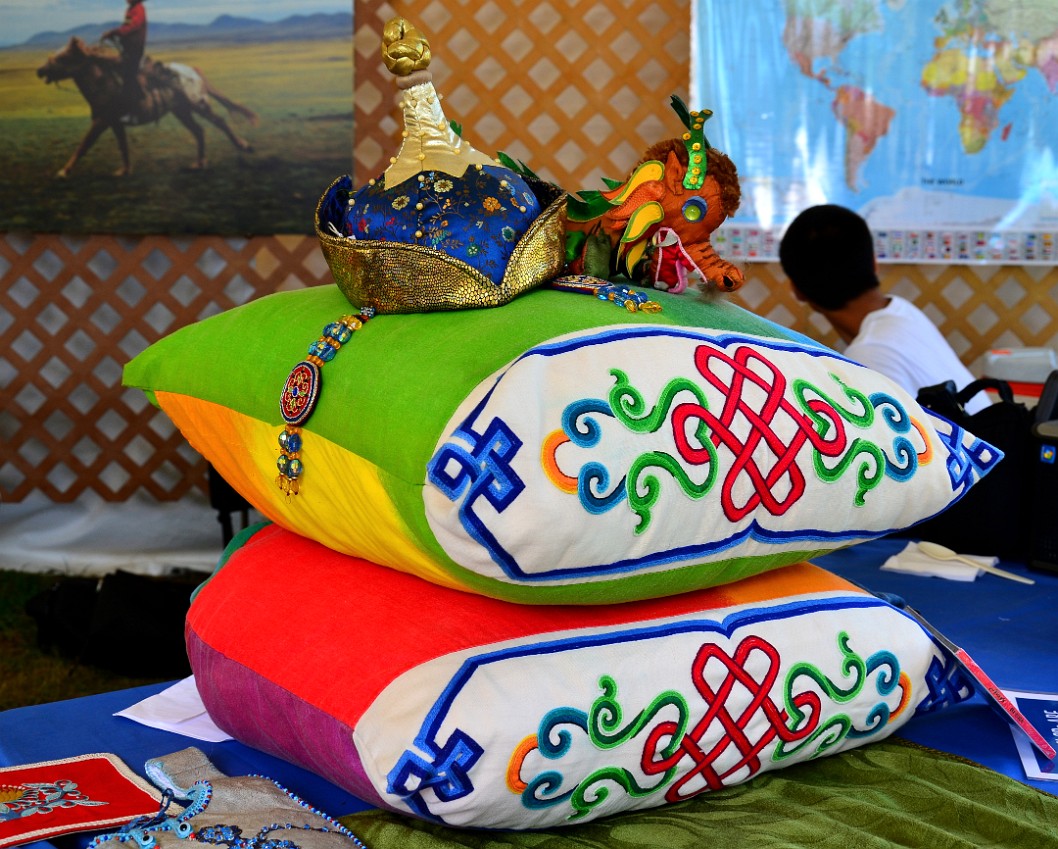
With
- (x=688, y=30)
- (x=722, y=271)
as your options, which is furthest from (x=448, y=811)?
(x=688, y=30)

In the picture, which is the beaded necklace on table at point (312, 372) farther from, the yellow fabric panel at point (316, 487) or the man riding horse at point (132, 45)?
the man riding horse at point (132, 45)

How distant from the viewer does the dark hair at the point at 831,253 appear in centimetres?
174

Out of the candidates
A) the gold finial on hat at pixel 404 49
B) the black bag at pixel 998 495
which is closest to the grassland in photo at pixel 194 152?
the black bag at pixel 998 495

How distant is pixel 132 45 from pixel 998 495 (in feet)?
6.63

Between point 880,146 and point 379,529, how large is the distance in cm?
211

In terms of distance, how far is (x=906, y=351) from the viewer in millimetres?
1629

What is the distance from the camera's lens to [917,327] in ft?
5.53

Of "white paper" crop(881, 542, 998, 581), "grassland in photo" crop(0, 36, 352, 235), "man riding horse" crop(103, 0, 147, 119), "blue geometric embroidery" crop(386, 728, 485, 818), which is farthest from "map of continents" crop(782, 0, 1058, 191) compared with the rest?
"blue geometric embroidery" crop(386, 728, 485, 818)

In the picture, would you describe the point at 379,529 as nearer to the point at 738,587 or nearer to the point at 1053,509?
the point at 738,587

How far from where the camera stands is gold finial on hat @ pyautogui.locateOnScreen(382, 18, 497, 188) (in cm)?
64

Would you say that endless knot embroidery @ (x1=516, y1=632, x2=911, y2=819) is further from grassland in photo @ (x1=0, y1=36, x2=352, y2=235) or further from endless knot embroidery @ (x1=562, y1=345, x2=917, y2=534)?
grassland in photo @ (x1=0, y1=36, x2=352, y2=235)

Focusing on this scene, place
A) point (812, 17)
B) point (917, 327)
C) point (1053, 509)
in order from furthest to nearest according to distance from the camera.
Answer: point (812, 17)
point (917, 327)
point (1053, 509)

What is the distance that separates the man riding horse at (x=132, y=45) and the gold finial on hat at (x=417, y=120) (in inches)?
74.5

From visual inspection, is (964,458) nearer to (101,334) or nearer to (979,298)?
(979,298)
